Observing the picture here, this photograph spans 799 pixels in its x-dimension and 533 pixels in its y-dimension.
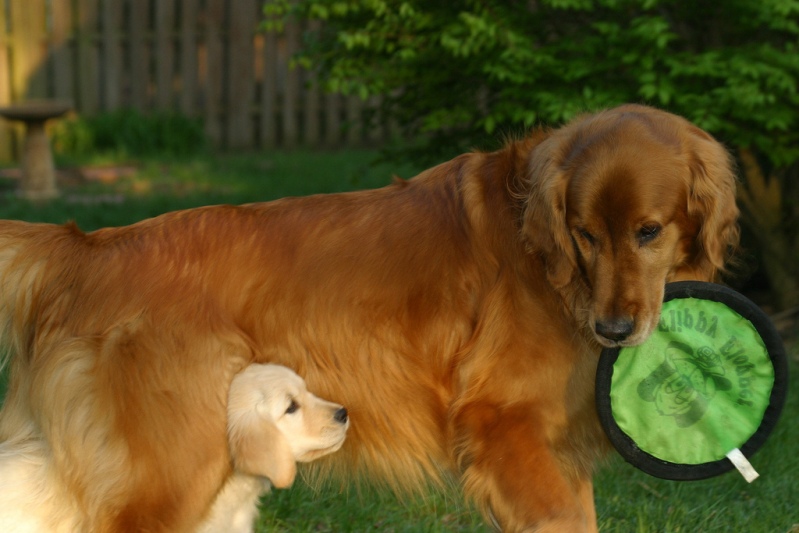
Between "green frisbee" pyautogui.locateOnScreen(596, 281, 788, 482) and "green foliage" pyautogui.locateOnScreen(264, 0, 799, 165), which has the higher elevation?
"green foliage" pyautogui.locateOnScreen(264, 0, 799, 165)

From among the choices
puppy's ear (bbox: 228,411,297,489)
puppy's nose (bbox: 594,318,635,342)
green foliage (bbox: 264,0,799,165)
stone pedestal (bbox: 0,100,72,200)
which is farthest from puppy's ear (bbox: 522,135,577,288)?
stone pedestal (bbox: 0,100,72,200)

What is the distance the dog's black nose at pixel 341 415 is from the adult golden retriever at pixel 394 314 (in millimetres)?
60

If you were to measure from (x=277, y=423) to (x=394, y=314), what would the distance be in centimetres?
56

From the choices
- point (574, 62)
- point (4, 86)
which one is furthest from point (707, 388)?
point (4, 86)

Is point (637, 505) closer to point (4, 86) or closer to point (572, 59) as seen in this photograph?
point (572, 59)

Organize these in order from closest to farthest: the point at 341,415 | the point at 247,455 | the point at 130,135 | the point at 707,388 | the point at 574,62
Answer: the point at 247,455, the point at 341,415, the point at 707,388, the point at 574,62, the point at 130,135

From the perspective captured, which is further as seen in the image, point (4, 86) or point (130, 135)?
Answer: point (4, 86)

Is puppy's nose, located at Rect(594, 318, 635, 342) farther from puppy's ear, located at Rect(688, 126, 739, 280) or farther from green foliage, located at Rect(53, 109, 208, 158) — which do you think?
green foliage, located at Rect(53, 109, 208, 158)

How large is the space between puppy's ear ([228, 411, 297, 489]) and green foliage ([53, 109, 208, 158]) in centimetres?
925

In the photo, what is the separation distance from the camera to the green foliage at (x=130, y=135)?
40.5 ft

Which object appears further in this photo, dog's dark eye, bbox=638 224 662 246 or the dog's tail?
the dog's tail

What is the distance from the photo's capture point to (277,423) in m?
3.53

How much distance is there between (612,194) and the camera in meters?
3.22

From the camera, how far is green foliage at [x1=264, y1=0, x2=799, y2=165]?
5605 mm
